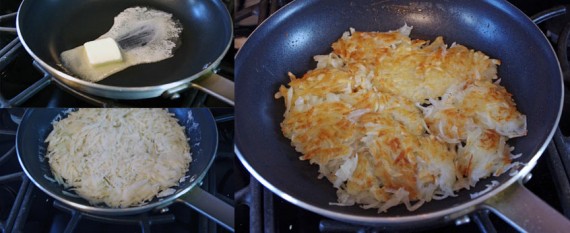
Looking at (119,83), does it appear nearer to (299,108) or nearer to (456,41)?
(299,108)

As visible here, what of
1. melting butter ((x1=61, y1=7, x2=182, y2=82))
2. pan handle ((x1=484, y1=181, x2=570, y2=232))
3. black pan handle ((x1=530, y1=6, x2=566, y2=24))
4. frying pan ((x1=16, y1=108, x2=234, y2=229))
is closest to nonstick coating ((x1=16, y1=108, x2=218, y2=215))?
frying pan ((x1=16, y1=108, x2=234, y2=229))

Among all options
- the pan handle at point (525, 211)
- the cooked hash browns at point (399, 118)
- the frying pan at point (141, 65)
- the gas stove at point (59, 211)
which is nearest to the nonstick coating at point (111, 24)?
the frying pan at point (141, 65)

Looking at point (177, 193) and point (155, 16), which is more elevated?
point (155, 16)

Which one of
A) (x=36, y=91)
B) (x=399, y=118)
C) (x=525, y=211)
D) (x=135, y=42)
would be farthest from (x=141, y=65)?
(x=525, y=211)

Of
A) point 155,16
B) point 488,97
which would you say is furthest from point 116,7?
point 488,97

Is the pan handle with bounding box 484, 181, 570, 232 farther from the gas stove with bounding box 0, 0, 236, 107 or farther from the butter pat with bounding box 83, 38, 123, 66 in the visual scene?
the butter pat with bounding box 83, 38, 123, 66

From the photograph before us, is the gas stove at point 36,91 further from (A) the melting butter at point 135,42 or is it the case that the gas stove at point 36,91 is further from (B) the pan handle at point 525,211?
(B) the pan handle at point 525,211

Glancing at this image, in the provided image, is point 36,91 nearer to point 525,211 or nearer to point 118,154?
point 118,154
